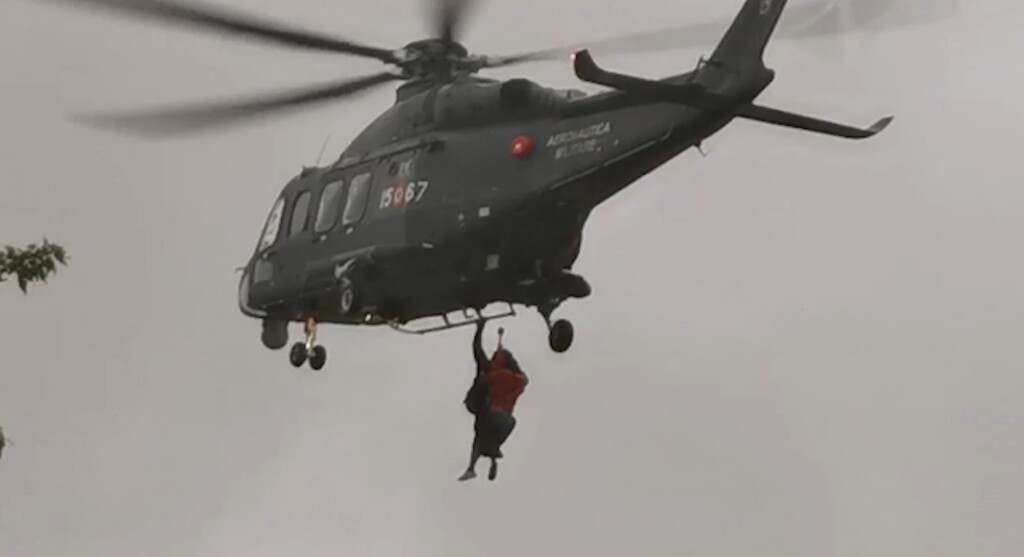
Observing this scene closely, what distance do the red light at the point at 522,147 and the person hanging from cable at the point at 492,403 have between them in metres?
2.45

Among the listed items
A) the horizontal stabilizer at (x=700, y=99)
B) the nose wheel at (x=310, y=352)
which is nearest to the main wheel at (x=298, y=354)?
the nose wheel at (x=310, y=352)

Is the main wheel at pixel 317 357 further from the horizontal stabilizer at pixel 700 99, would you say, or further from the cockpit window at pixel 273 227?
the horizontal stabilizer at pixel 700 99

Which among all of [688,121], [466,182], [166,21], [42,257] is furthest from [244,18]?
[42,257]

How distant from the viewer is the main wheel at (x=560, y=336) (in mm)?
25250

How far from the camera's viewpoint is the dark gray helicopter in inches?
897

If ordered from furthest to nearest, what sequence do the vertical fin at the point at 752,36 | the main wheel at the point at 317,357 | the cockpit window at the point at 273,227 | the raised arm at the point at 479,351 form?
the cockpit window at the point at 273,227, the main wheel at the point at 317,357, the raised arm at the point at 479,351, the vertical fin at the point at 752,36

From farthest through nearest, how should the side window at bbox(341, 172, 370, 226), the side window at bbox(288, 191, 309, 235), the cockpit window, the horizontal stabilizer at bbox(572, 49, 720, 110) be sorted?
the cockpit window < the side window at bbox(288, 191, 309, 235) < the side window at bbox(341, 172, 370, 226) < the horizontal stabilizer at bbox(572, 49, 720, 110)

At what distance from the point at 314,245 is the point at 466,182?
3.13 metres

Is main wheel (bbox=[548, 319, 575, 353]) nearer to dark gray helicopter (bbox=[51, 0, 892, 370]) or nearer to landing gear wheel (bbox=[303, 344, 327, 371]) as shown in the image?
dark gray helicopter (bbox=[51, 0, 892, 370])

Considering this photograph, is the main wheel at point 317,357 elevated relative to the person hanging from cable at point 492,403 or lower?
elevated

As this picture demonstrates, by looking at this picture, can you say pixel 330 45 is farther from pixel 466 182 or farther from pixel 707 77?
pixel 707 77

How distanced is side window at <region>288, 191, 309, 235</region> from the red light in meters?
4.38

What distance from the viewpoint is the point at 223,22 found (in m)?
24.1

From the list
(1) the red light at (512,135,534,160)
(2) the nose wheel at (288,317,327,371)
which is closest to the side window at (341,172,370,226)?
(2) the nose wheel at (288,317,327,371)
